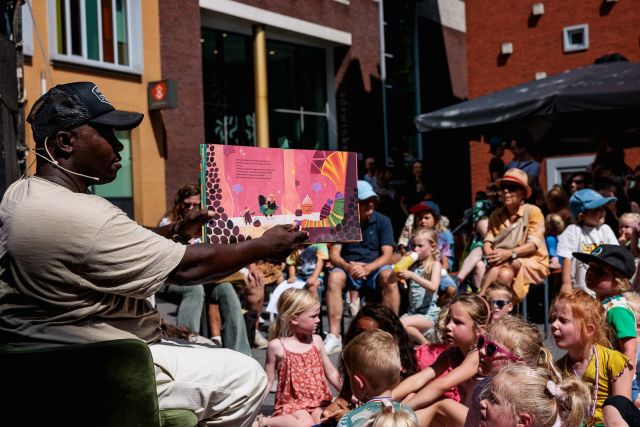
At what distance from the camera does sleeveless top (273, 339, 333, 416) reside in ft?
17.0

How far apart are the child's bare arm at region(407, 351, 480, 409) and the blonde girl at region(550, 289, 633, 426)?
0.52 meters

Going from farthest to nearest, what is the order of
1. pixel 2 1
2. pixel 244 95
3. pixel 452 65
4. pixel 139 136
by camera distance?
pixel 452 65 < pixel 244 95 < pixel 139 136 < pixel 2 1

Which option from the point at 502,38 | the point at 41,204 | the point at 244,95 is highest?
the point at 502,38

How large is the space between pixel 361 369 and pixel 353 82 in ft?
55.9

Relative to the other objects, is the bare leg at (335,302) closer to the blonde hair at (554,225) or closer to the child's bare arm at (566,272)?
the child's bare arm at (566,272)

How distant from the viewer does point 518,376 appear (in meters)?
3.26

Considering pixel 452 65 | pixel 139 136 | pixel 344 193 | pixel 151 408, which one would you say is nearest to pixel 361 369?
pixel 344 193

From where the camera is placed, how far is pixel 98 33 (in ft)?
45.6

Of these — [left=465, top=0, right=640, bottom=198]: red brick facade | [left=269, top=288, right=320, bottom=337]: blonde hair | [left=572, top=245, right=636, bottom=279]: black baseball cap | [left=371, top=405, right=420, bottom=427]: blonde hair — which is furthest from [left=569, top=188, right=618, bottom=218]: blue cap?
[left=465, top=0, right=640, bottom=198]: red brick facade

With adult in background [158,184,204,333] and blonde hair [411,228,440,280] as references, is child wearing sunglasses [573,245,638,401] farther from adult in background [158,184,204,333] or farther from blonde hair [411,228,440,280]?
adult in background [158,184,204,333]

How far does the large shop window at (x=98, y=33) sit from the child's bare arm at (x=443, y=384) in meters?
10.6

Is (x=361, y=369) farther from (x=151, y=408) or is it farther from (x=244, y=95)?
(x=244, y=95)

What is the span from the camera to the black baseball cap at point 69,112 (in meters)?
2.82

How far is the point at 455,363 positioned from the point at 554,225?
4.99 meters
